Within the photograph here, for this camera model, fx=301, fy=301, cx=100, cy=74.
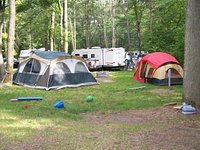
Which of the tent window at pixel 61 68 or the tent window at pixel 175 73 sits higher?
the tent window at pixel 61 68

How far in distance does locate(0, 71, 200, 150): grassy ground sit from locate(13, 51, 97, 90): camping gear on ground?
2.82 feet

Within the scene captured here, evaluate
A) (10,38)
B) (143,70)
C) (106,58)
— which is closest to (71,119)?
(10,38)

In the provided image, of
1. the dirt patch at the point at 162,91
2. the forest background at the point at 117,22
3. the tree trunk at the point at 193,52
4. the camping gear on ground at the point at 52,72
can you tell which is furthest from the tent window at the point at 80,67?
the tree trunk at the point at 193,52

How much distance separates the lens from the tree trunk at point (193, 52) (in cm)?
753

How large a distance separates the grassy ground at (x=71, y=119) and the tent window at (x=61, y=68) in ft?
4.03

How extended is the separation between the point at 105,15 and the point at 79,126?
132ft

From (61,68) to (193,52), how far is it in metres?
6.62

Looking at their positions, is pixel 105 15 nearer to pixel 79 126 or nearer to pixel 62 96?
pixel 62 96

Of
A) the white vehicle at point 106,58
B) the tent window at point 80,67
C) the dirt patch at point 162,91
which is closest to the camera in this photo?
the dirt patch at point 162,91

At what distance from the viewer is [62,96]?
10.4m

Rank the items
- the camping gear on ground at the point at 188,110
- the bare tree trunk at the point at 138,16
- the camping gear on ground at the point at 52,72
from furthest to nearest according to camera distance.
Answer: the bare tree trunk at the point at 138,16 < the camping gear on ground at the point at 52,72 < the camping gear on ground at the point at 188,110

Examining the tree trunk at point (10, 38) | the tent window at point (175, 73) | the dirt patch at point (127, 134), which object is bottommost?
the dirt patch at point (127, 134)

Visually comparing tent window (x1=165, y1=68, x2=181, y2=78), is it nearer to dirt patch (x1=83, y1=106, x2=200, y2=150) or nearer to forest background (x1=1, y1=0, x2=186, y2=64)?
forest background (x1=1, y1=0, x2=186, y2=64)

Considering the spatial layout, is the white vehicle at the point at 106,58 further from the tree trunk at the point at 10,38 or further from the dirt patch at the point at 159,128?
the dirt patch at the point at 159,128
